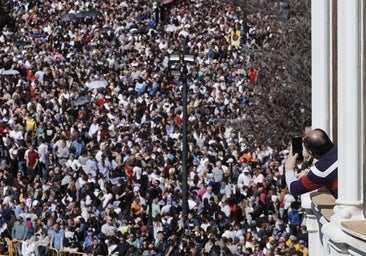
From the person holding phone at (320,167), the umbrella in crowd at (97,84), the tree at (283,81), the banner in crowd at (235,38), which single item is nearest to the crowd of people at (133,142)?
the umbrella in crowd at (97,84)

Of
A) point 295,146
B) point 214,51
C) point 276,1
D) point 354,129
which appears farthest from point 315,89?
point 214,51

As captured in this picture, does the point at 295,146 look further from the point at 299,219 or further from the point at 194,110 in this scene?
the point at 194,110

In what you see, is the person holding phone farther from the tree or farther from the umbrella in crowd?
the umbrella in crowd

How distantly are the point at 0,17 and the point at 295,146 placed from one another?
47971 mm

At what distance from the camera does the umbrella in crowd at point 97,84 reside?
4825cm

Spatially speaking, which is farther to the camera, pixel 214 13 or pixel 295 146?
pixel 214 13

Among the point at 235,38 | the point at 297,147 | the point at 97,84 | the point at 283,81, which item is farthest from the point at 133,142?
the point at 297,147

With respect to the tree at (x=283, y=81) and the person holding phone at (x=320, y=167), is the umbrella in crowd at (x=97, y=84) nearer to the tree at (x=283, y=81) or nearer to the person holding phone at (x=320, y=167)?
the tree at (x=283, y=81)

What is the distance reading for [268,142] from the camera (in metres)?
38.8

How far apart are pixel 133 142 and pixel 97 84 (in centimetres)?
799

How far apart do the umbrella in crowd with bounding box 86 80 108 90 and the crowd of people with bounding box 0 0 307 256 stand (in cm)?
7

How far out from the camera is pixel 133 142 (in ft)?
134

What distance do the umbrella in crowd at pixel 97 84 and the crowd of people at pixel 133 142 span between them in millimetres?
71

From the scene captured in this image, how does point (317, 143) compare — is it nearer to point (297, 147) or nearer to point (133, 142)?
point (297, 147)
